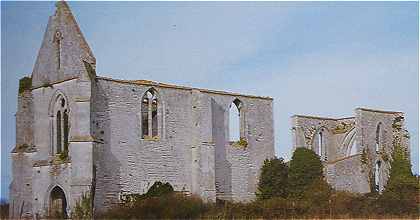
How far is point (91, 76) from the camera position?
31.1 metres

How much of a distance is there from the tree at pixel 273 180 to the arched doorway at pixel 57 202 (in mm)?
9560

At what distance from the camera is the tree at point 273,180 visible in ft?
120

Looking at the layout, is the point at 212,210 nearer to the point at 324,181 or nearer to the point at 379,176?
the point at 324,181

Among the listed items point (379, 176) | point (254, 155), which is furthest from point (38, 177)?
point (379, 176)

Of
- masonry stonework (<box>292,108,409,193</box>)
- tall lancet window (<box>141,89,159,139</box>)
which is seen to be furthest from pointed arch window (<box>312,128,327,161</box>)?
tall lancet window (<box>141,89,159,139</box>)

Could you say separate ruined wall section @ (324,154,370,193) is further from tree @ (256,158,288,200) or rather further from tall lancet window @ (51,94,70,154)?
tall lancet window @ (51,94,70,154)

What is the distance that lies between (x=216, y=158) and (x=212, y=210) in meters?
6.67

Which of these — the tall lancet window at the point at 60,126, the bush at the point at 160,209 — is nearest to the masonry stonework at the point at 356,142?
the bush at the point at 160,209

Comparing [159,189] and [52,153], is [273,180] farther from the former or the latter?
[52,153]

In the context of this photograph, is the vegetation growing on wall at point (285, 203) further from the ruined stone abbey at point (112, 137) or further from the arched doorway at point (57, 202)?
the arched doorway at point (57, 202)

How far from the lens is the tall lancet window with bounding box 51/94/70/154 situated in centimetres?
3250

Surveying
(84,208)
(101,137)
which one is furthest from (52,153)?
(84,208)

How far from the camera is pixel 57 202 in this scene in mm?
32562

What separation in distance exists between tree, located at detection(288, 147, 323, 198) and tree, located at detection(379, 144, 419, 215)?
346cm
